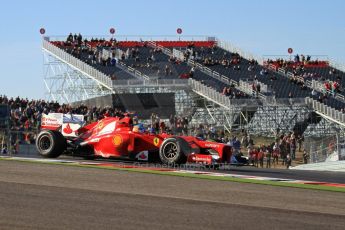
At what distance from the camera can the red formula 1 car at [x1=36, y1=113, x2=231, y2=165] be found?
63.5ft

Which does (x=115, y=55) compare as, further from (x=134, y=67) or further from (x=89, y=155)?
(x=89, y=155)

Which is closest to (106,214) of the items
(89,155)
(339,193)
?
(339,193)

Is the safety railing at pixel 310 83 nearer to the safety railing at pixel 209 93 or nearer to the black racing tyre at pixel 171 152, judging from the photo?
the safety railing at pixel 209 93

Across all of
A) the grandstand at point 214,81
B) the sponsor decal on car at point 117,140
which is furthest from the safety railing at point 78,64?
the sponsor decal on car at point 117,140

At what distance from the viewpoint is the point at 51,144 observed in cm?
2095

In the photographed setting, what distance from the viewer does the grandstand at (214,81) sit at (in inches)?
1758

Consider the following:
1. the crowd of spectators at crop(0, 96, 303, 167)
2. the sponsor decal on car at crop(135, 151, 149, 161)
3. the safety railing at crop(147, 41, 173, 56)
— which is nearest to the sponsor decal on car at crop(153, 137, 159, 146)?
the sponsor decal on car at crop(135, 151, 149, 161)

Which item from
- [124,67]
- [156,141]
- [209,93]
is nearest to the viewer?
[156,141]

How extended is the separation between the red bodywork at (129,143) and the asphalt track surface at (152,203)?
326cm

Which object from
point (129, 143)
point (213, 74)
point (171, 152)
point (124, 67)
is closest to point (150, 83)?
point (124, 67)

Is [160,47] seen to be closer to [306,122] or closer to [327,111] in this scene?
[306,122]

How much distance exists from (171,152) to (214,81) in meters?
29.0

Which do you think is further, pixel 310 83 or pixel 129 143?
pixel 310 83

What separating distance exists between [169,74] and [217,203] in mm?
36474
